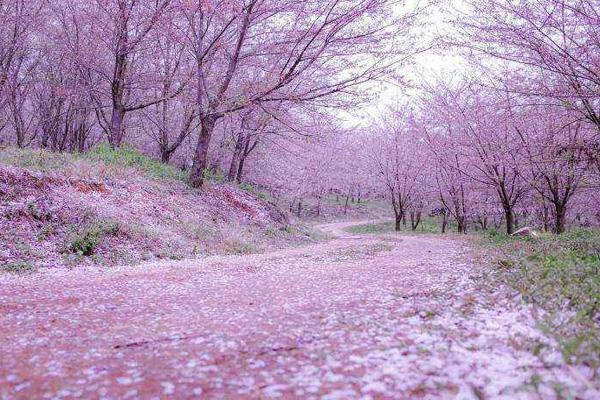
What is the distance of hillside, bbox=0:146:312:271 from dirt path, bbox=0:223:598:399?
294 cm

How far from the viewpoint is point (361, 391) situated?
342cm

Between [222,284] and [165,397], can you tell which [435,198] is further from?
[165,397]

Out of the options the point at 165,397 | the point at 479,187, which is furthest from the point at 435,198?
the point at 165,397

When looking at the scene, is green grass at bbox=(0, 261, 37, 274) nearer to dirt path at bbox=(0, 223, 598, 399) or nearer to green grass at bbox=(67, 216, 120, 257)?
dirt path at bbox=(0, 223, 598, 399)

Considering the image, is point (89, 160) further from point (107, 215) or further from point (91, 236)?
point (91, 236)

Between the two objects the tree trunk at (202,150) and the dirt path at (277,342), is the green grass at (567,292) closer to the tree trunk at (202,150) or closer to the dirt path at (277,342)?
the dirt path at (277,342)

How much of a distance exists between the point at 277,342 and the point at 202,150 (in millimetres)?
16740

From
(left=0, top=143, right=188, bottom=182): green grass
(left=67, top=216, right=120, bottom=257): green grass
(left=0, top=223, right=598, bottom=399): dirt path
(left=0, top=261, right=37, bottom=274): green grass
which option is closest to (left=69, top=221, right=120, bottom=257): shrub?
(left=67, top=216, right=120, bottom=257): green grass

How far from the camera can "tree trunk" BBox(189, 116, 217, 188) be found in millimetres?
19625

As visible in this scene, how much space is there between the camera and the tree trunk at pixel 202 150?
19625mm

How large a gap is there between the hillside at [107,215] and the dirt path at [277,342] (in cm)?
294

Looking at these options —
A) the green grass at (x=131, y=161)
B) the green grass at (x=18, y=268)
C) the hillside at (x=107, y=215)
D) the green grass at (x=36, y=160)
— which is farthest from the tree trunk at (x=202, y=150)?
the green grass at (x=18, y=268)

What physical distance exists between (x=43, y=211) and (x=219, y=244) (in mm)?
5512

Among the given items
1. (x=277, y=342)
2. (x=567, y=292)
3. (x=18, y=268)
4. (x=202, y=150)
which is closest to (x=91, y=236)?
(x=18, y=268)
